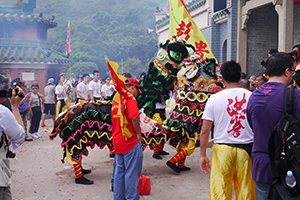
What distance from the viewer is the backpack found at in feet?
7.30

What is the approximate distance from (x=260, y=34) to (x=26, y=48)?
1271 cm

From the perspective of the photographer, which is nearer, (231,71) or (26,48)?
(231,71)

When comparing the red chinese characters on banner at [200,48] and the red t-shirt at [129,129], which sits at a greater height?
the red chinese characters on banner at [200,48]

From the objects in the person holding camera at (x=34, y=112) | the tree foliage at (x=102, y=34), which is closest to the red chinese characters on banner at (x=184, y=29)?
the person holding camera at (x=34, y=112)

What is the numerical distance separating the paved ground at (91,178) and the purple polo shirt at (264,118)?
2.03m

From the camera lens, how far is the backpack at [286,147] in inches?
87.6

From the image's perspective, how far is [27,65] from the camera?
53.7ft

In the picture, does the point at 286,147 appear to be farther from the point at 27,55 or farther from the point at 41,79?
the point at 27,55

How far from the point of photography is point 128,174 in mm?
3742

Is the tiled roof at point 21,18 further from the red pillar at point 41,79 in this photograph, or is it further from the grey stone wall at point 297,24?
the grey stone wall at point 297,24

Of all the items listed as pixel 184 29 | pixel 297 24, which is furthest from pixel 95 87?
pixel 297 24

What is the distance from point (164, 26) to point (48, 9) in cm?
2855

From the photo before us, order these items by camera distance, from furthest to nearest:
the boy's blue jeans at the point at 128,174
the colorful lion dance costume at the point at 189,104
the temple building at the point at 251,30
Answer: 1. the temple building at the point at 251,30
2. the colorful lion dance costume at the point at 189,104
3. the boy's blue jeans at the point at 128,174

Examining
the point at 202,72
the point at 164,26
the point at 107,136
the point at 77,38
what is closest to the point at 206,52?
the point at 202,72
